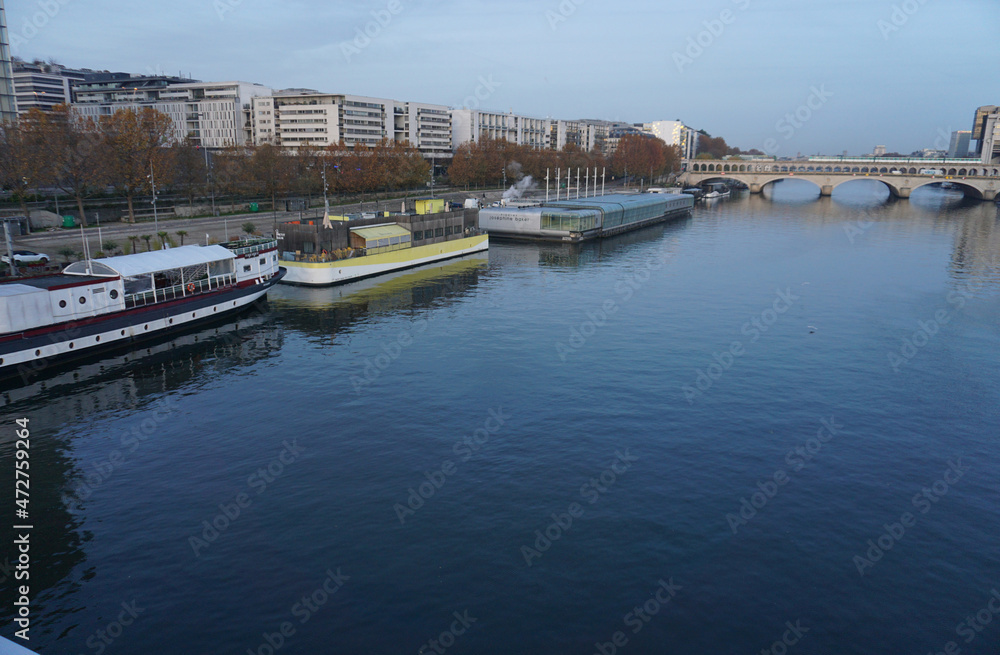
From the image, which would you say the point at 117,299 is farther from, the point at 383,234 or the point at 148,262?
the point at 383,234

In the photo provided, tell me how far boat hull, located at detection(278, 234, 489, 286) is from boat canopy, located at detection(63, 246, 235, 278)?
465 inches

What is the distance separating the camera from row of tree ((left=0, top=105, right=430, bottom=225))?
75.7 meters

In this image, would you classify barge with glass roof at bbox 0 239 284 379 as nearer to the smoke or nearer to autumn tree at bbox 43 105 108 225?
autumn tree at bbox 43 105 108 225

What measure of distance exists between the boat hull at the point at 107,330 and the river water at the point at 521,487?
136 cm

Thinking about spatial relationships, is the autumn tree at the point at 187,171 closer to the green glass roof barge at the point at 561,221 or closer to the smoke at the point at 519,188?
the green glass roof barge at the point at 561,221

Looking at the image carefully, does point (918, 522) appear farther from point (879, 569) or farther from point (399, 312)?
point (399, 312)

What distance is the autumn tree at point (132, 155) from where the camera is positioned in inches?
3152

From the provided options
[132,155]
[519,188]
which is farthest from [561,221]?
[519,188]

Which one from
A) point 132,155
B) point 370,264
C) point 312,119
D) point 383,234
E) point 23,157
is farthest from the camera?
point 312,119

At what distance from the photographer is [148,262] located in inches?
1858

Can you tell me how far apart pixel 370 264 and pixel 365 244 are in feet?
7.49

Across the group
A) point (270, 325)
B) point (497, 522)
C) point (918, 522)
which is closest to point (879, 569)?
point (918, 522)

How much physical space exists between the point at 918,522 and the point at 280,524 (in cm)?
2464

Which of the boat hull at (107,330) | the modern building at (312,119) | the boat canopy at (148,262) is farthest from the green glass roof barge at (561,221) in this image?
the modern building at (312,119)
